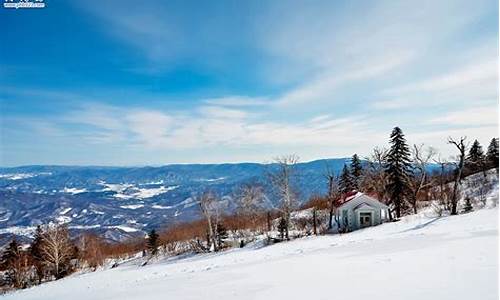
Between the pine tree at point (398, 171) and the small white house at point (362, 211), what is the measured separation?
5.91 feet

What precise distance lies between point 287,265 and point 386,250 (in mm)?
4143

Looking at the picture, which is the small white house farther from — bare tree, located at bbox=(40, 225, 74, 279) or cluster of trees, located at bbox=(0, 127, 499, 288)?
bare tree, located at bbox=(40, 225, 74, 279)

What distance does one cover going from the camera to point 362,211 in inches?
1433

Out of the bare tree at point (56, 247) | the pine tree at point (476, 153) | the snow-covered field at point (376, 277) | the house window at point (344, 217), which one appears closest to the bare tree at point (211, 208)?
the house window at point (344, 217)

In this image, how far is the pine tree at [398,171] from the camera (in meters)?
37.4

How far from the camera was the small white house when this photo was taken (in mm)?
36284

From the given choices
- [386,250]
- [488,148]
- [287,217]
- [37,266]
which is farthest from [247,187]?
[488,148]

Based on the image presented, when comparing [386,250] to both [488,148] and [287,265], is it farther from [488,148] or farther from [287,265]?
[488,148]

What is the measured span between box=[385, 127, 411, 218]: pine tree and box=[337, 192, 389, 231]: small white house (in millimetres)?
1803

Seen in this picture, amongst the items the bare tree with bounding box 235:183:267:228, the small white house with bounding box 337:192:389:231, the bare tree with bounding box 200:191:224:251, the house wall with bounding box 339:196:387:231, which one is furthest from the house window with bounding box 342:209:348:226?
the bare tree with bounding box 200:191:224:251

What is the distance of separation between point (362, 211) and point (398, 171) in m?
5.65

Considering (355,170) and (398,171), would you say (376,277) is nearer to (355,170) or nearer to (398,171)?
(398,171)

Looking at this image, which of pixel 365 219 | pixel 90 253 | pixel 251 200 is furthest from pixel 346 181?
pixel 90 253

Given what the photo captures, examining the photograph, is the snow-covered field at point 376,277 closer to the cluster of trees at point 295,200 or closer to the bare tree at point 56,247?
the cluster of trees at point 295,200
